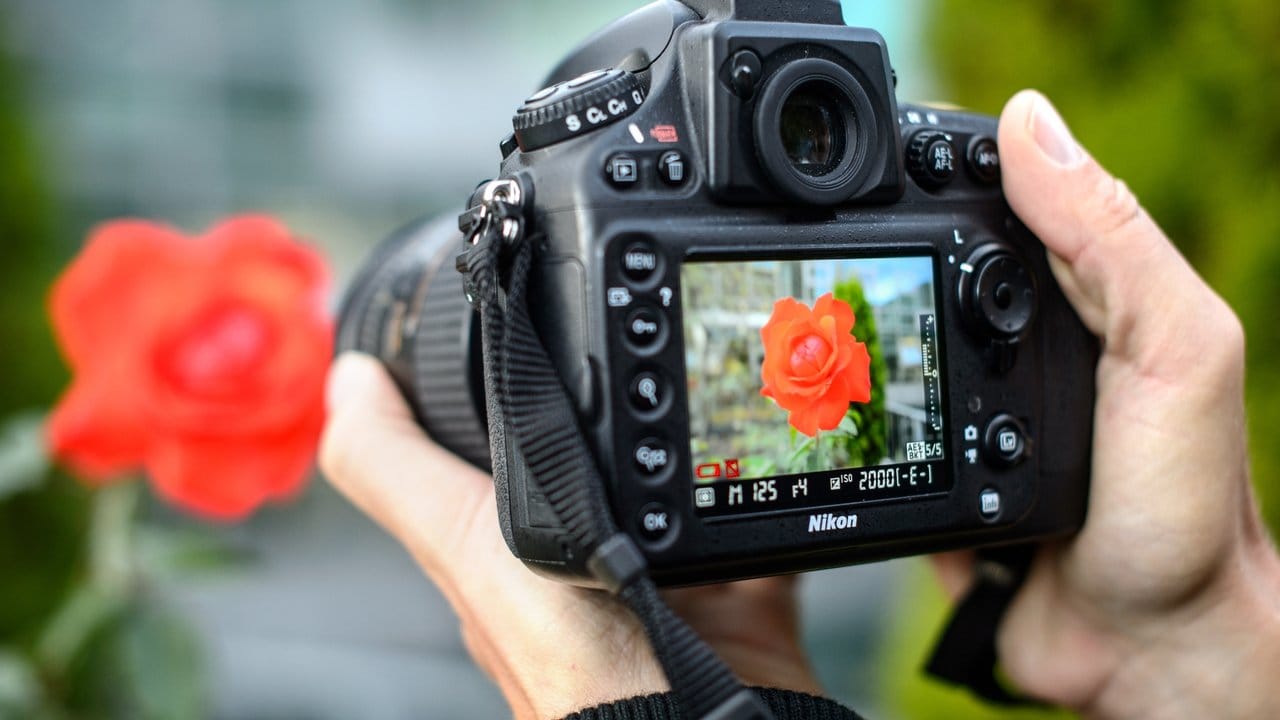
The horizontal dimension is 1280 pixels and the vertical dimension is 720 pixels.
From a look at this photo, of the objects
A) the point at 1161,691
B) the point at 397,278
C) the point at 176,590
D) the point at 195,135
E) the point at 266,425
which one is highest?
the point at 195,135

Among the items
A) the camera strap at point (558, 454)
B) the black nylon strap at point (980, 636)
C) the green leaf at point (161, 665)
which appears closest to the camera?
the camera strap at point (558, 454)

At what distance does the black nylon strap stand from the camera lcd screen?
0.26m

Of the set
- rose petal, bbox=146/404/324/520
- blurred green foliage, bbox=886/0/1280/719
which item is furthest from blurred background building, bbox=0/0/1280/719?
rose petal, bbox=146/404/324/520

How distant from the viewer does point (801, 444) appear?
0.57 m

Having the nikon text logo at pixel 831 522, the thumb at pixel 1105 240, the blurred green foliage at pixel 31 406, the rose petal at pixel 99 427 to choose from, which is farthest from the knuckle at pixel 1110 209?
the blurred green foliage at pixel 31 406

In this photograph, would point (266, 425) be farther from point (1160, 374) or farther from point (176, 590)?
point (176, 590)

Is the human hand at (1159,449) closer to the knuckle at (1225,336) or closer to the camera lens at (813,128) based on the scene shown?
the knuckle at (1225,336)

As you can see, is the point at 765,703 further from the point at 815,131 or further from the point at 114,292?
the point at 114,292

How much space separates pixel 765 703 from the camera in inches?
22.7

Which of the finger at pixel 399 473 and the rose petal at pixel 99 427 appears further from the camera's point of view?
the rose petal at pixel 99 427

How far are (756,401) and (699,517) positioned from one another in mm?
62

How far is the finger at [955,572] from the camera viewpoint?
87cm

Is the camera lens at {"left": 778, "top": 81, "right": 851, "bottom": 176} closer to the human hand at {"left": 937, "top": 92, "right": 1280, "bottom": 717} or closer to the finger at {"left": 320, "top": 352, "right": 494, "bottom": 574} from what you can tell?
the human hand at {"left": 937, "top": 92, "right": 1280, "bottom": 717}

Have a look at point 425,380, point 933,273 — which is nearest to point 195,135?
point 425,380
